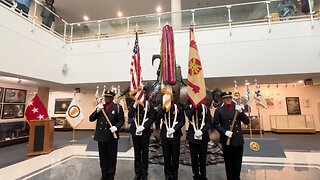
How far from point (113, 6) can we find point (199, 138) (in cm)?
906

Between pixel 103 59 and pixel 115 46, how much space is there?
25.4 inches

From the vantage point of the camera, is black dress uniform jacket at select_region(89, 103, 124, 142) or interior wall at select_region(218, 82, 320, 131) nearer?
black dress uniform jacket at select_region(89, 103, 124, 142)

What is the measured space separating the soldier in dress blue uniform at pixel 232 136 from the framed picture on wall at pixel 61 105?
33.9ft

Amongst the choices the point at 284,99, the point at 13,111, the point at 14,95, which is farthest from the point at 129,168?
the point at 284,99

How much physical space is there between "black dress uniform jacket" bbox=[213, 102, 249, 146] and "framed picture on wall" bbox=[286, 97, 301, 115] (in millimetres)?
7759

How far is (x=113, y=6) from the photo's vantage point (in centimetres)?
891

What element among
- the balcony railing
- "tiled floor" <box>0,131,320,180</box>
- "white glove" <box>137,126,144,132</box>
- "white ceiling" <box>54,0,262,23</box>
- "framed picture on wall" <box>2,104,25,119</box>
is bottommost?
"tiled floor" <box>0,131,320,180</box>

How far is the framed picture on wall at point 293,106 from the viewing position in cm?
799

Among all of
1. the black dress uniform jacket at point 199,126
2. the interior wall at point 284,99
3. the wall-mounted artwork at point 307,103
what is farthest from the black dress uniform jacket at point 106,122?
the wall-mounted artwork at point 307,103

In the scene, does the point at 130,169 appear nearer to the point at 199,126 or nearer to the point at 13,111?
the point at 199,126

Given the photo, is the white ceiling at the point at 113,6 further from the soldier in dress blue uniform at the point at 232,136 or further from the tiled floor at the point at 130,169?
the soldier in dress blue uniform at the point at 232,136

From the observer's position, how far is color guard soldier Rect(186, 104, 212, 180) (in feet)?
7.89

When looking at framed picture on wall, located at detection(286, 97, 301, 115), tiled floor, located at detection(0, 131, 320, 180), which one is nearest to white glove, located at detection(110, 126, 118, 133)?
tiled floor, located at detection(0, 131, 320, 180)

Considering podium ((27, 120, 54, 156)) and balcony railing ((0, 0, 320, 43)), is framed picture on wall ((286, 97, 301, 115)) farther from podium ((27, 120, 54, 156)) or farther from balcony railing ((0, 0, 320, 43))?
podium ((27, 120, 54, 156))
